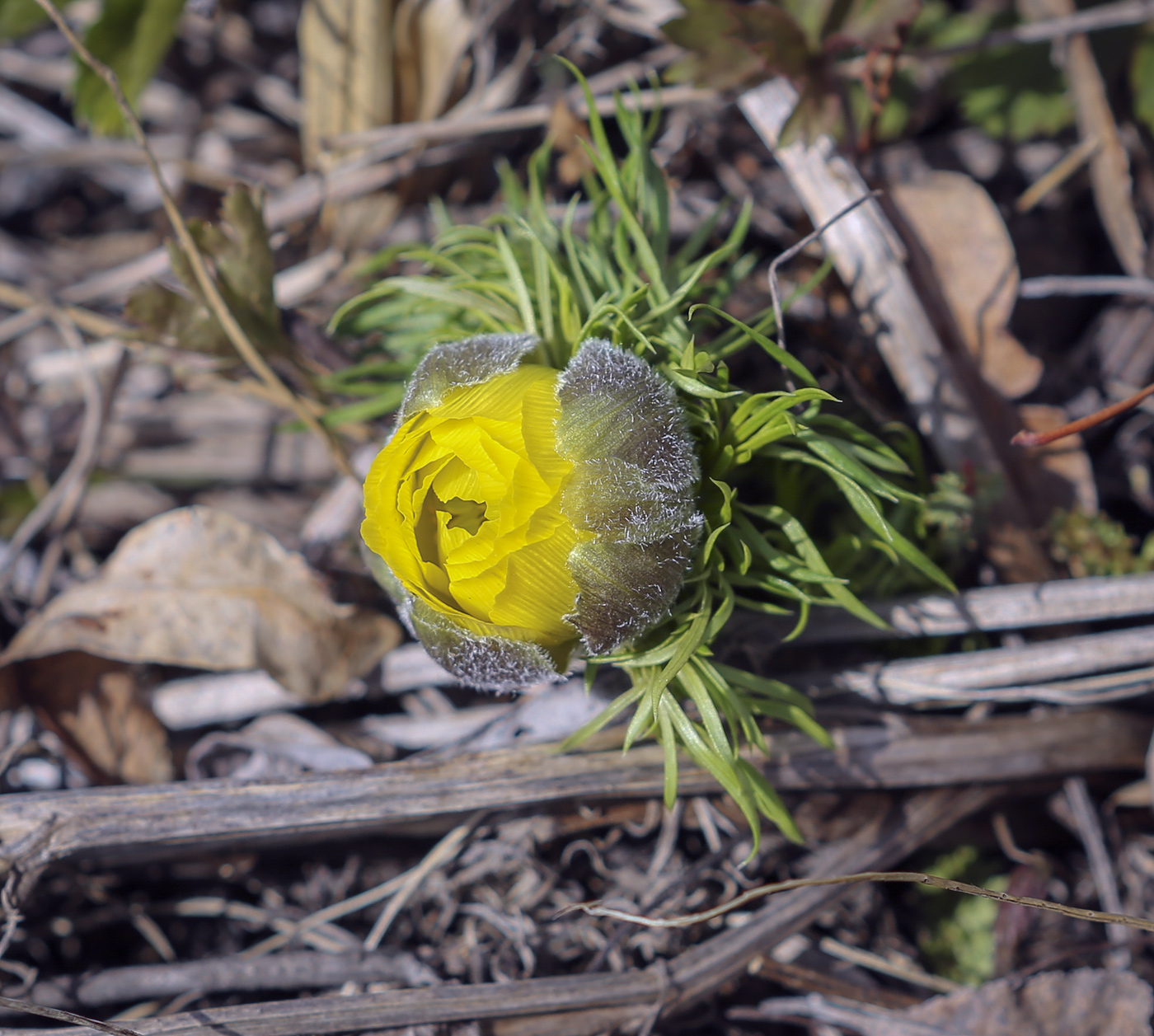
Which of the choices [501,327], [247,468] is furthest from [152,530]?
[501,327]

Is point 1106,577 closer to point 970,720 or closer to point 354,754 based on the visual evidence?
point 970,720

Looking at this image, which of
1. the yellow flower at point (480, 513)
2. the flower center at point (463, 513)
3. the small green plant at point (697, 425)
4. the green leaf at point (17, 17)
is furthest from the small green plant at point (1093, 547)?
the green leaf at point (17, 17)

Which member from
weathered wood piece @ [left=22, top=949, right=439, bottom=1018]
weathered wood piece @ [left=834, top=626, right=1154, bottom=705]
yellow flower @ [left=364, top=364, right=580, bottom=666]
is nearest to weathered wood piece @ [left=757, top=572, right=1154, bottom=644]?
weathered wood piece @ [left=834, top=626, right=1154, bottom=705]

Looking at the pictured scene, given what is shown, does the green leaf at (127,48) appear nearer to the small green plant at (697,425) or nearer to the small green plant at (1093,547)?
the small green plant at (697,425)

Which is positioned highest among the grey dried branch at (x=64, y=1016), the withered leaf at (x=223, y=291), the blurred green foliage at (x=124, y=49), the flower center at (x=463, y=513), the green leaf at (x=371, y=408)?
the blurred green foliage at (x=124, y=49)

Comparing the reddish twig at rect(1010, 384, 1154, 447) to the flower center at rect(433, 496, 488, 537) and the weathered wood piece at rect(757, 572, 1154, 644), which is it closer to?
the weathered wood piece at rect(757, 572, 1154, 644)

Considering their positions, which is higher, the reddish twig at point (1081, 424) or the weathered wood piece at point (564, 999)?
the reddish twig at point (1081, 424)

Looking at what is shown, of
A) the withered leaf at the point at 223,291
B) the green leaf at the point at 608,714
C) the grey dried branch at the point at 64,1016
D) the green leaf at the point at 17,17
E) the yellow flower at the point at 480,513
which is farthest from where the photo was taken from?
the green leaf at the point at 17,17

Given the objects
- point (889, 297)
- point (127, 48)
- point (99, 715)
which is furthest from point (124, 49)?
point (889, 297)
